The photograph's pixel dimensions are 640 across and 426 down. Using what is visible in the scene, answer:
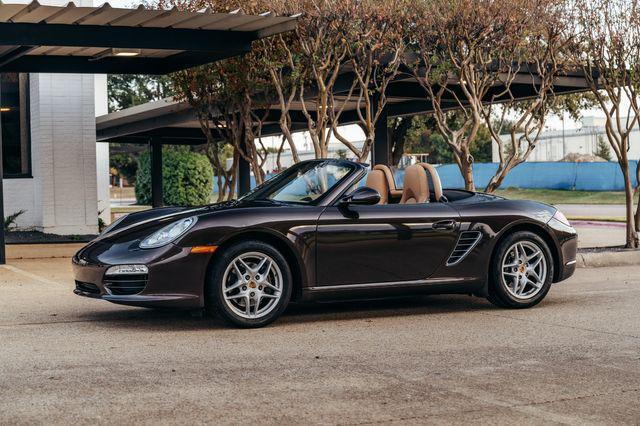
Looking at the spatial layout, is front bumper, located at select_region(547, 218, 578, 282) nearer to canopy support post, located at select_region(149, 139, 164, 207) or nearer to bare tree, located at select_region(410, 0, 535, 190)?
bare tree, located at select_region(410, 0, 535, 190)

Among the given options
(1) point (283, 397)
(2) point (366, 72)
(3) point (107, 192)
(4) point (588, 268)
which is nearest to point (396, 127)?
(3) point (107, 192)

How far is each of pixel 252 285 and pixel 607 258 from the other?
25.7 feet

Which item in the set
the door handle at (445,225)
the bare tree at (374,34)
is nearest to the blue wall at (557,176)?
the bare tree at (374,34)

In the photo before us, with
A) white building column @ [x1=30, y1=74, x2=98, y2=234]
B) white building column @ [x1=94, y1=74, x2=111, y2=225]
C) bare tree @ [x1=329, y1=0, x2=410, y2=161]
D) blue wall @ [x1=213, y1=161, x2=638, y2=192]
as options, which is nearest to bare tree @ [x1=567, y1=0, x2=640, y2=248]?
bare tree @ [x1=329, y1=0, x2=410, y2=161]

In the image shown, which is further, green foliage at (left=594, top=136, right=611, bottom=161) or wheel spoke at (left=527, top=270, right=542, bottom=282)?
green foliage at (left=594, top=136, right=611, bottom=161)

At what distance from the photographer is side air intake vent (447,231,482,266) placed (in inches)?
347

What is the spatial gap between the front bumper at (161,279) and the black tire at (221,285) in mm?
88

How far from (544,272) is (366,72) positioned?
866 centimetres

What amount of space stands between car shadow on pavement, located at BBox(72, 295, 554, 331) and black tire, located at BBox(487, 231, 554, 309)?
0.20m

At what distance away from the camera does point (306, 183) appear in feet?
29.0

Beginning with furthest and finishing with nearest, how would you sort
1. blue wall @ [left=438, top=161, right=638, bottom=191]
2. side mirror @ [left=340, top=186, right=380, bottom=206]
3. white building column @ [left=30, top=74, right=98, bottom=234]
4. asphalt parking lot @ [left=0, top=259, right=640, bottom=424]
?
blue wall @ [left=438, top=161, right=638, bottom=191], white building column @ [left=30, top=74, right=98, bottom=234], side mirror @ [left=340, top=186, right=380, bottom=206], asphalt parking lot @ [left=0, top=259, right=640, bottom=424]

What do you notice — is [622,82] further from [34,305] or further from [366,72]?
[34,305]

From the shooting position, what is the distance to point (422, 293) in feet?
28.7

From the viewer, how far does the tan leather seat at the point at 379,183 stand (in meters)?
9.19
